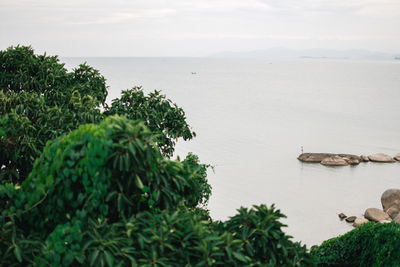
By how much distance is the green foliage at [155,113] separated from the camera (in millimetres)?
9250

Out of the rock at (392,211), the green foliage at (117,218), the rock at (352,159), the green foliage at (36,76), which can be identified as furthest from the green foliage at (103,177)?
the rock at (352,159)

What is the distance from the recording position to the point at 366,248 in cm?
1033

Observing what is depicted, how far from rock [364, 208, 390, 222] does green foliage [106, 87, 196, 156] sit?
20.9m

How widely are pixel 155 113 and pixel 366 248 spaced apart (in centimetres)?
717

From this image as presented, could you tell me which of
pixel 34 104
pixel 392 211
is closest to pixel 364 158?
pixel 392 211

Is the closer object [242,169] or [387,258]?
[387,258]

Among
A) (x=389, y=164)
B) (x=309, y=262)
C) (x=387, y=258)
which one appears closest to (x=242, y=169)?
(x=389, y=164)

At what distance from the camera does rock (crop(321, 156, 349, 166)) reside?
129ft

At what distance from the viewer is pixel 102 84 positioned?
10.5m

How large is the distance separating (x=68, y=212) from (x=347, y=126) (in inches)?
2600

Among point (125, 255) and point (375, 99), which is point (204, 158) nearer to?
point (125, 255)

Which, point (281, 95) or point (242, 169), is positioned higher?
point (281, 95)

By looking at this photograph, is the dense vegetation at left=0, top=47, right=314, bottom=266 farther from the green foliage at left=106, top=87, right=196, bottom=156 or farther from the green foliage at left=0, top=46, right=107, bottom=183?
the green foliage at left=106, top=87, right=196, bottom=156

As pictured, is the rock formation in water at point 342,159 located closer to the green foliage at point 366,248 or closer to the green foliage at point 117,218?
the green foliage at point 366,248
